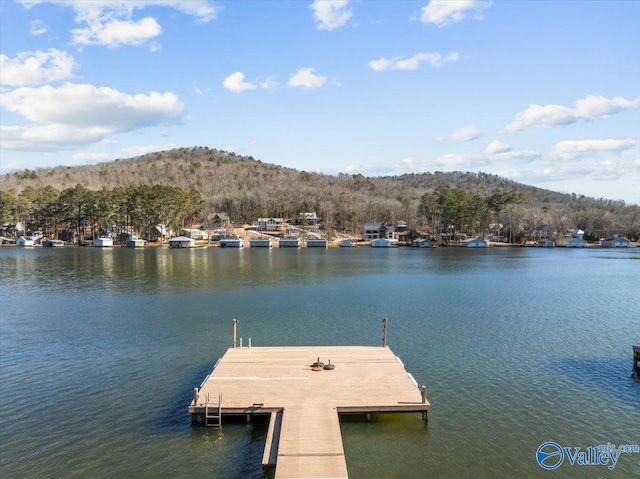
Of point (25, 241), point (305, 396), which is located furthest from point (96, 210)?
point (305, 396)

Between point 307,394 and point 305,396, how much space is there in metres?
0.23

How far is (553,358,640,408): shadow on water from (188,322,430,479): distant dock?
10.5m

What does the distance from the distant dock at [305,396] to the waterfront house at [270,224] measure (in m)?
143

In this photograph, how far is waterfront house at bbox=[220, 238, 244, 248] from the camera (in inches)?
5729

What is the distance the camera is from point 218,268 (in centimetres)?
7969

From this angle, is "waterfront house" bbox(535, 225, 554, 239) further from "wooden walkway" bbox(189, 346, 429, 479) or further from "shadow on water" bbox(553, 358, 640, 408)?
"wooden walkway" bbox(189, 346, 429, 479)

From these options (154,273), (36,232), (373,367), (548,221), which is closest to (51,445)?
(373,367)

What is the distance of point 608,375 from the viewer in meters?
24.9

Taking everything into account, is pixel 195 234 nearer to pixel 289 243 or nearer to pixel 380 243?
pixel 289 243

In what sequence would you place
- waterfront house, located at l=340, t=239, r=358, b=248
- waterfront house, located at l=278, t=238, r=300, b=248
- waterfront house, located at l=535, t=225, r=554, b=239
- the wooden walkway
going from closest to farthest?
the wooden walkway → waterfront house, located at l=278, t=238, r=300, b=248 → waterfront house, located at l=340, t=239, r=358, b=248 → waterfront house, located at l=535, t=225, r=554, b=239

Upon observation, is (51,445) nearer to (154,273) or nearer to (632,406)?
(632,406)

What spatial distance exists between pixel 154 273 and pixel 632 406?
64.8 m

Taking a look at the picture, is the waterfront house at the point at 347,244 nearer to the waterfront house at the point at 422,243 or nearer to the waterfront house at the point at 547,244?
the waterfront house at the point at 422,243

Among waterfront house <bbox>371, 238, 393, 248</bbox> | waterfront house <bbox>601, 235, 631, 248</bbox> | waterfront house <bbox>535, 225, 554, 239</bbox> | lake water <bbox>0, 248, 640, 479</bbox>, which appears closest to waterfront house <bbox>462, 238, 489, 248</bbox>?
waterfront house <bbox>371, 238, 393, 248</bbox>
